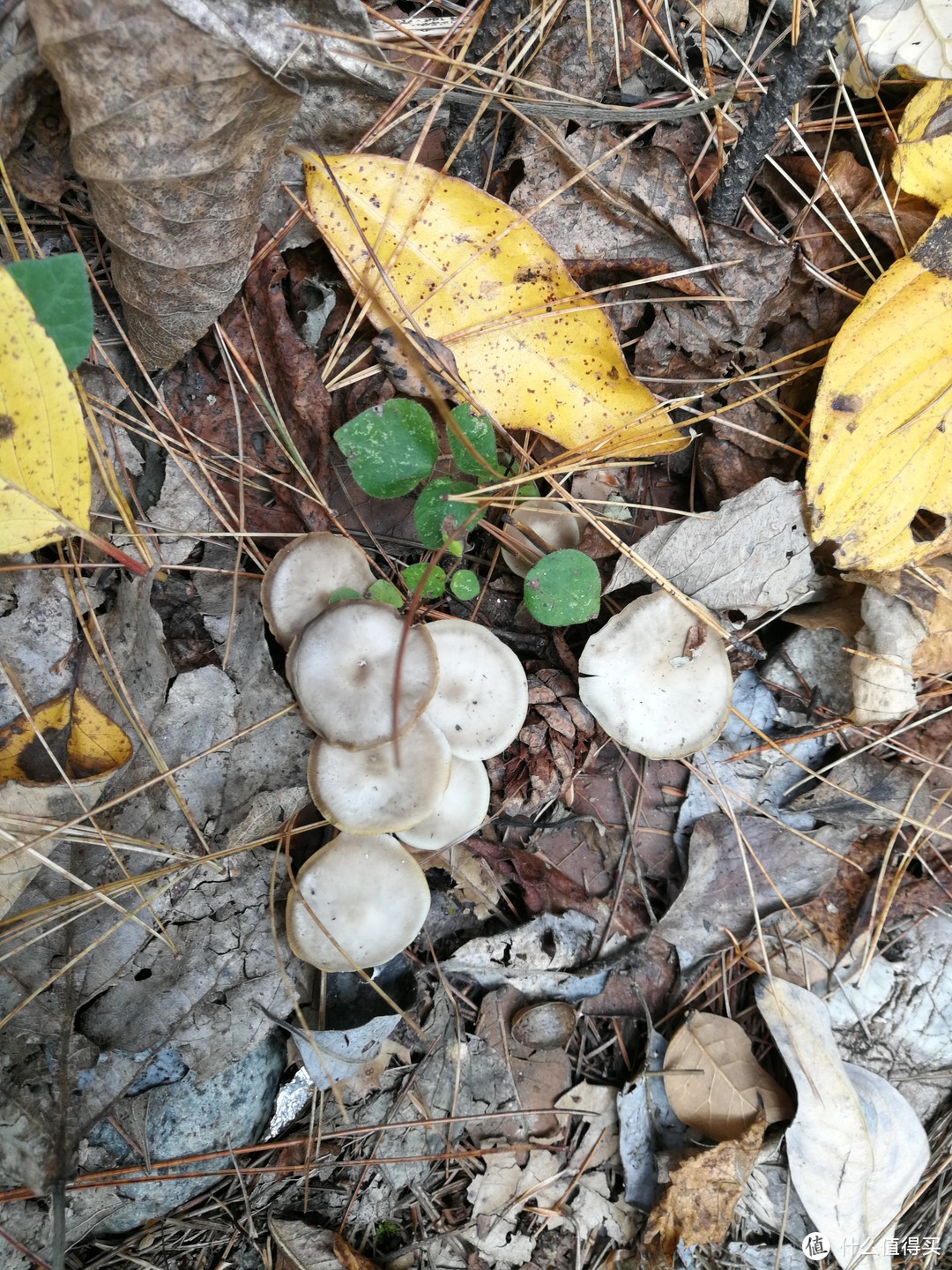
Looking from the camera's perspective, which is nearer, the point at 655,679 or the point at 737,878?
the point at 655,679

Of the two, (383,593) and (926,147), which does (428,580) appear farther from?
(926,147)

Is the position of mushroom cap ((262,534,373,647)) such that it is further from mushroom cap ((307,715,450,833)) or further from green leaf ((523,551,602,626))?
green leaf ((523,551,602,626))

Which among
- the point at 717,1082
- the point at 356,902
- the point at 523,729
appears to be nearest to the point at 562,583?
the point at 523,729

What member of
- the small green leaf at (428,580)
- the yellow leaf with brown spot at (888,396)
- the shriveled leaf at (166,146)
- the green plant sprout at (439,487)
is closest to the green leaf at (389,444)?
the green plant sprout at (439,487)

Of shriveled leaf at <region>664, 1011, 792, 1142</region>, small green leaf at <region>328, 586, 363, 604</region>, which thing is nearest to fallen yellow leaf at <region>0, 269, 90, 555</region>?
small green leaf at <region>328, 586, 363, 604</region>

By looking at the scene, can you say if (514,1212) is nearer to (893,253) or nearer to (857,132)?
(893,253)

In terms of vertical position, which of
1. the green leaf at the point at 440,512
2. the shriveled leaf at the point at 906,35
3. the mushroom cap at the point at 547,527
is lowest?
the mushroom cap at the point at 547,527

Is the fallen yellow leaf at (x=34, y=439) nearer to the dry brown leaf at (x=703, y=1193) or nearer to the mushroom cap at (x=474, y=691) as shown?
the mushroom cap at (x=474, y=691)
